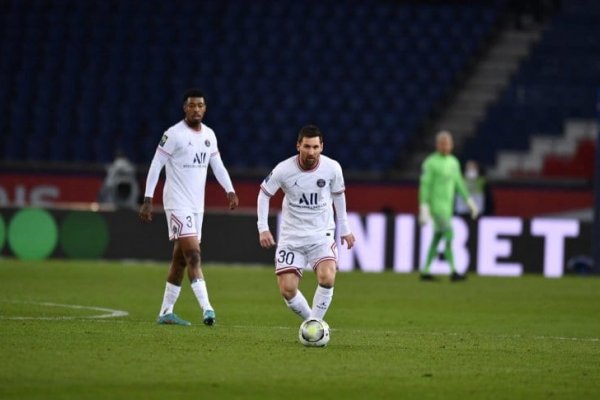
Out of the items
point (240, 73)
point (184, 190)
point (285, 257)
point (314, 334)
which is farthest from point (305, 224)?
point (240, 73)

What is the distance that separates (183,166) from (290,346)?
2.55 metres

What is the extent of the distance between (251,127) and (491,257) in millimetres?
8327

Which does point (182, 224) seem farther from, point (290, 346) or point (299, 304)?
point (290, 346)

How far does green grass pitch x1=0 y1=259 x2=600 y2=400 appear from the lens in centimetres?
894

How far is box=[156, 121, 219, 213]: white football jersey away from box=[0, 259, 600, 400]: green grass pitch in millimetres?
1162

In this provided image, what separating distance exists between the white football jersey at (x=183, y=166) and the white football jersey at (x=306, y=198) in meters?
1.42

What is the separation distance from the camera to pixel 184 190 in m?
13.2

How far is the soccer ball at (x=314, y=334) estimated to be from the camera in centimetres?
1124

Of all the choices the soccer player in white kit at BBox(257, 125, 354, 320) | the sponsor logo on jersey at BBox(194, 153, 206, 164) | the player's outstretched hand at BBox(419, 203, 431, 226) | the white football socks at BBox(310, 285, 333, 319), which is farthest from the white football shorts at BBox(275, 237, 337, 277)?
the player's outstretched hand at BBox(419, 203, 431, 226)

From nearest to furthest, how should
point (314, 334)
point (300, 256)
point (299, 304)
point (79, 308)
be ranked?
point (314, 334) < point (299, 304) < point (300, 256) < point (79, 308)

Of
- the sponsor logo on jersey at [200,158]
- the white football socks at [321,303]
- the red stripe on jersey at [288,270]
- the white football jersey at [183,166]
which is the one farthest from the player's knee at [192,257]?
the white football socks at [321,303]

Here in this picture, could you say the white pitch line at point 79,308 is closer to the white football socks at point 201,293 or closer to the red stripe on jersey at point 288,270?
the white football socks at point 201,293

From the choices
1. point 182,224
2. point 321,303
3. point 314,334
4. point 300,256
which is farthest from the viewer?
point 182,224

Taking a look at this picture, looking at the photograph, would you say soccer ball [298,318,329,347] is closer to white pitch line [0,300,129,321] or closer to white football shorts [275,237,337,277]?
white football shorts [275,237,337,277]
